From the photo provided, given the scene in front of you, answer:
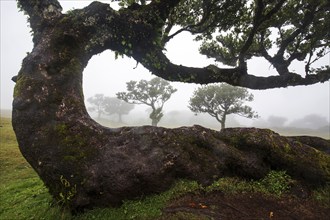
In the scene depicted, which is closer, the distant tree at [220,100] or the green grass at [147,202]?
the green grass at [147,202]

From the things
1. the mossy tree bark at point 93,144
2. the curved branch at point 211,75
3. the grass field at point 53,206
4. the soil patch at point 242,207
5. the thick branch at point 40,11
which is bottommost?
the grass field at point 53,206

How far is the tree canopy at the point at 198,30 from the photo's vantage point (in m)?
10.6

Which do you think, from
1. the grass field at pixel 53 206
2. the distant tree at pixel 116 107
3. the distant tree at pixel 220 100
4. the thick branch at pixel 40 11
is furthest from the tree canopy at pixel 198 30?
the distant tree at pixel 116 107

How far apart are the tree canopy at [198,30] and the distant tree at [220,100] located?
3289 centimetres

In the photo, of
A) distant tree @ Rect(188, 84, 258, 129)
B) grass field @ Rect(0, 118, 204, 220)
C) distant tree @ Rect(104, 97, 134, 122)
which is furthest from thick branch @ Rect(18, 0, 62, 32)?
distant tree @ Rect(104, 97, 134, 122)

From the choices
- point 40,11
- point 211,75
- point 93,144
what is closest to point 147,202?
point 93,144

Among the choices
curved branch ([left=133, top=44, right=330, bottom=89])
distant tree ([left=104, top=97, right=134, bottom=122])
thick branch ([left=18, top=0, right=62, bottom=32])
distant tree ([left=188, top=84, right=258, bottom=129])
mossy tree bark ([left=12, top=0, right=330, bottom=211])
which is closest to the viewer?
mossy tree bark ([left=12, top=0, right=330, bottom=211])

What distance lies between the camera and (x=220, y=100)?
162 feet

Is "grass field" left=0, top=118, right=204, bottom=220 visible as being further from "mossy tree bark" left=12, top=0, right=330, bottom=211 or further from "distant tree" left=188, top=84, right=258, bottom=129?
"distant tree" left=188, top=84, right=258, bottom=129

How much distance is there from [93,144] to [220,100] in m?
42.8

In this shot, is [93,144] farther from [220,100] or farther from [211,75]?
[220,100]

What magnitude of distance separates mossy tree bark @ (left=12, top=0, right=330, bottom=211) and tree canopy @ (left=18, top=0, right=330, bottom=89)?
A: 0.26 feet

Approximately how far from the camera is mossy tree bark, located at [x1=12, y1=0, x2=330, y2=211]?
26.2 ft

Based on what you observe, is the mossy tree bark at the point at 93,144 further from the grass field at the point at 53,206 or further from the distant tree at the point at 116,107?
the distant tree at the point at 116,107
